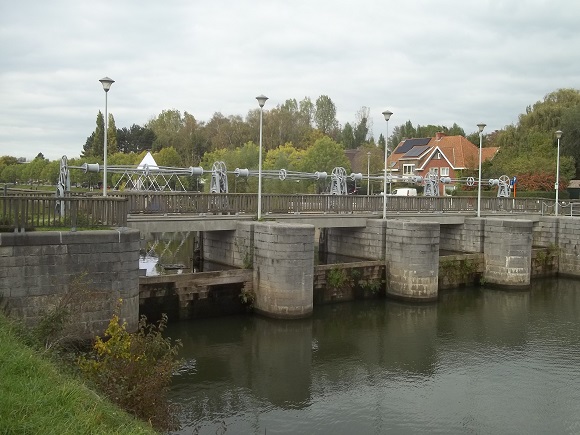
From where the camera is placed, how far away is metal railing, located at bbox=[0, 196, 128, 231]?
45.7 feet

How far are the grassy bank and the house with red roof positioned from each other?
199ft

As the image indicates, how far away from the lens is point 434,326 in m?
20.7

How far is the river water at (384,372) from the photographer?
1247cm

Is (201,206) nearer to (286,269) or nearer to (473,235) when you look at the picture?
(286,269)

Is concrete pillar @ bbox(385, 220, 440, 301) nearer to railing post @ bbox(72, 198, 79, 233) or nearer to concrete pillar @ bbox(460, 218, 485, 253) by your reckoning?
concrete pillar @ bbox(460, 218, 485, 253)

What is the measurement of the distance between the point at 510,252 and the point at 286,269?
41.7 ft

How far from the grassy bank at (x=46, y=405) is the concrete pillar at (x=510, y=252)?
2286 cm

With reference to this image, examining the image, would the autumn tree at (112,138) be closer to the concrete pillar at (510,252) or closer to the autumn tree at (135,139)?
the autumn tree at (135,139)

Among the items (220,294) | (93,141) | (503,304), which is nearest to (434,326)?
(503,304)

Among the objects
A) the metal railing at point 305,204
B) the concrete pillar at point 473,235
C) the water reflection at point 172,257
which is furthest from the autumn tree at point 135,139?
the concrete pillar at point 473,235

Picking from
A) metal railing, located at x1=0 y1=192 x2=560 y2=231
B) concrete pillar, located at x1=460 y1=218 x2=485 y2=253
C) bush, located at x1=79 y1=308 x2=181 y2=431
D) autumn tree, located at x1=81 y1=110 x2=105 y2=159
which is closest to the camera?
bush, located at x1=79 y1=308 x2=181 y2=431

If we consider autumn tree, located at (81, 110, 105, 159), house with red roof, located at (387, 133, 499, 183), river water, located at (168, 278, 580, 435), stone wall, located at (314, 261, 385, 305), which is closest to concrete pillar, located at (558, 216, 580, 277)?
river water, located at (168, 278, 580, 435)

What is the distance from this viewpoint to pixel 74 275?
14.3 meters

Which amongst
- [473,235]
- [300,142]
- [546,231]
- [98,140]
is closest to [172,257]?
[473,235]
